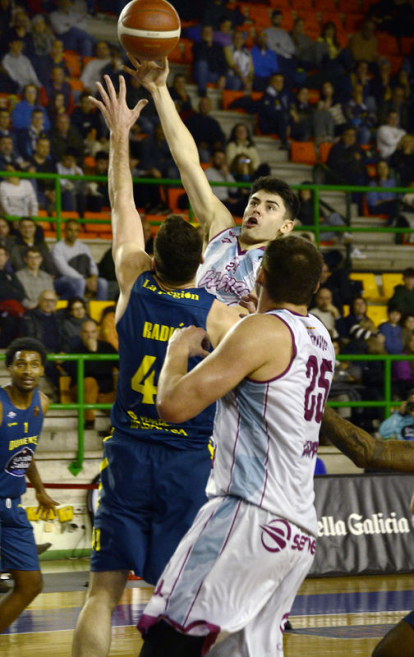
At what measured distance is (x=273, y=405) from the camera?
9.78 feet

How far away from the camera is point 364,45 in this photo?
1659 centimetres

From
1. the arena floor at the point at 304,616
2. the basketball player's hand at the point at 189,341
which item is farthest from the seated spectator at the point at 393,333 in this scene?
the basketball player's hand at the point at 189,341

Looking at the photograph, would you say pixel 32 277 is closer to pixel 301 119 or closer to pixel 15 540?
pixel 15 540

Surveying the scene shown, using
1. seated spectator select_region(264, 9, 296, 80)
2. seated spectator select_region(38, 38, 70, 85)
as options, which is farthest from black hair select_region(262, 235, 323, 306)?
seated spectator select_region(264, 9, 296, 80)

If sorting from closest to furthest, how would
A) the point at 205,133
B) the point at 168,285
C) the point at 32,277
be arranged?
the point at 168,285 < the point at 32,277 < the point at 205,133

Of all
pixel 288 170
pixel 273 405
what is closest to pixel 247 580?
pixel 273 405

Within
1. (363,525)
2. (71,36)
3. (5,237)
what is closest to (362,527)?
(363,525)

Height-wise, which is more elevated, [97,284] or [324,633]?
[97,284]

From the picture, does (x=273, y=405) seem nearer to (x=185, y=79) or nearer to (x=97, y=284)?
(x=97, y=284)

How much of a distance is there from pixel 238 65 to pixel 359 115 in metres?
2.21

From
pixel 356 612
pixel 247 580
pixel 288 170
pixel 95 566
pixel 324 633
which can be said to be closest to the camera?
pixel 247 580

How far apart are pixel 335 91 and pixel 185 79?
2665 millimetres

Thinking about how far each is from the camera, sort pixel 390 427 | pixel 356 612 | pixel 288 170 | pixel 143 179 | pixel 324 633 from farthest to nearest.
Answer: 1. pixel 288 170
2. pixel 143 179
3. pixel 390 427
4. pixel 356 612
5. pixel 324 633

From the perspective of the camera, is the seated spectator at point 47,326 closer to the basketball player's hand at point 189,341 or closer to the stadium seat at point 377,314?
the stadium seat at point 377,314
